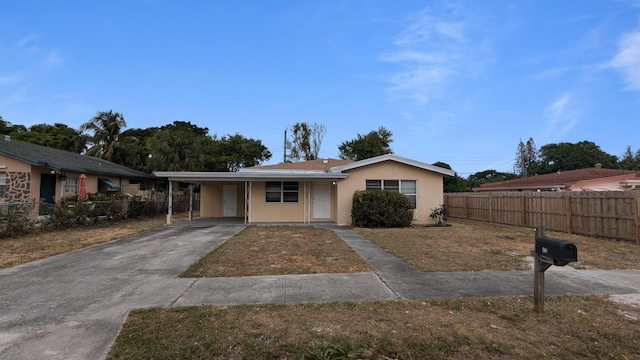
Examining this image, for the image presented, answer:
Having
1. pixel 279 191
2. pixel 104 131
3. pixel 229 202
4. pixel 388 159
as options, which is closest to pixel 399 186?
pixel 388 159

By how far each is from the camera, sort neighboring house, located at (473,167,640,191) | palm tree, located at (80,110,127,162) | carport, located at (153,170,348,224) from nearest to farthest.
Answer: carport, located at (153,170,348,224), neighboring house, located at (473,167,640,191), palm tree, located at (80,110,127,162)

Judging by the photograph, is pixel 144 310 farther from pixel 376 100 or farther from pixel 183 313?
pixel 376 100

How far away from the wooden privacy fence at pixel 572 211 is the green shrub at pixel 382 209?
16.7 feet

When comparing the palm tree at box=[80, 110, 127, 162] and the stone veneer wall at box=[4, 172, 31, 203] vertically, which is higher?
the palm tree at box=[80, 110, 127, 162]

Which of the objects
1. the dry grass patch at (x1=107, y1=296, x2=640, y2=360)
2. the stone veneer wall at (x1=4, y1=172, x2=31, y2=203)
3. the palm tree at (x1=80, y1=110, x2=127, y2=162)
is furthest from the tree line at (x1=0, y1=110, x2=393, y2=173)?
the dry grass patch at (x1=107, y1=296, x2=640, y2=360)

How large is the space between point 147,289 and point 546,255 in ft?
18.2

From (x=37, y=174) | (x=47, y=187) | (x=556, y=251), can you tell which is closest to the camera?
(x=556, y=251)

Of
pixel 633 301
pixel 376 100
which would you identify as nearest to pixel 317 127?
pixel 376 100

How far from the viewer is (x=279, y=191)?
52.0 ft

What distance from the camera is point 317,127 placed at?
1512 inches

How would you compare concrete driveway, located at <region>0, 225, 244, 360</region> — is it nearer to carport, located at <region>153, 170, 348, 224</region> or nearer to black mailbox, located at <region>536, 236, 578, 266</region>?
black mailbox, located at <region>536, 236, 578, 266</region>

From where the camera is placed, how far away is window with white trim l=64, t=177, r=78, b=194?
17.2 meters

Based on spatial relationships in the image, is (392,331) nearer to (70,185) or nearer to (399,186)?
(399,186)

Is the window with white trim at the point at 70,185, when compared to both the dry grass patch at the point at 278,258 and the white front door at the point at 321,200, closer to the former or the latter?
the dry grass patch at the point at 278,258
